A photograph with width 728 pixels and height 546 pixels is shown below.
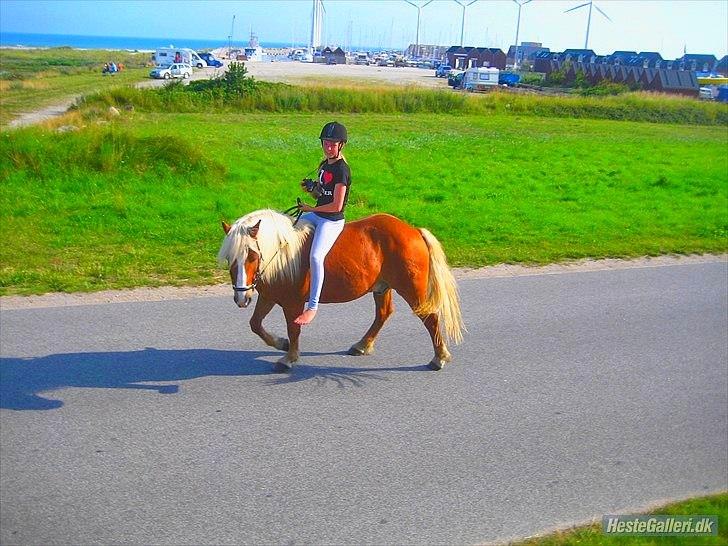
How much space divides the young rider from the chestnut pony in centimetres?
11

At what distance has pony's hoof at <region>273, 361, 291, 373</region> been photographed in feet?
21.6

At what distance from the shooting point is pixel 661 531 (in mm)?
4430

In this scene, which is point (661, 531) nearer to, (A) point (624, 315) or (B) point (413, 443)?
(B) point (413, 443)

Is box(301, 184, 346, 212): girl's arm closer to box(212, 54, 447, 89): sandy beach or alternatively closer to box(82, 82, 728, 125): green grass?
box(82, 82, 728, 125): green grass

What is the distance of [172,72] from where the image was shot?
51.3 meters

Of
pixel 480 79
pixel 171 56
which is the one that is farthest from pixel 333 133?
pixel 171 56

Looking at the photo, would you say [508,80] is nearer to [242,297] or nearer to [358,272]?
[358,272]

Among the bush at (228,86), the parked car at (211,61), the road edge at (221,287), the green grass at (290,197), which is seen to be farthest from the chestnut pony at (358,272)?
the parked car at (211,61)

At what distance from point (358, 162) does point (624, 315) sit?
9831 millimetres

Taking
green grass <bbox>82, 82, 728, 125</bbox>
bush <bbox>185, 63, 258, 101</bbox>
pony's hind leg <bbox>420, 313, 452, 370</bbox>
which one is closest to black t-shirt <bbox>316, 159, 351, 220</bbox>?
pony's hind leg <bbox>420, 313, 452, 370</bbox>

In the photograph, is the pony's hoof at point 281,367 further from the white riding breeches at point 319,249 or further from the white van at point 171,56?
the white van at point 171,56

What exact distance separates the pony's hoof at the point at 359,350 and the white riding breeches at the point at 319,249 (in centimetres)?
93

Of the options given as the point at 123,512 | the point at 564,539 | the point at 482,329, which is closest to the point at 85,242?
the point at 482,329

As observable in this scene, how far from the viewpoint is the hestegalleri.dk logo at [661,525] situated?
4.40 metres
